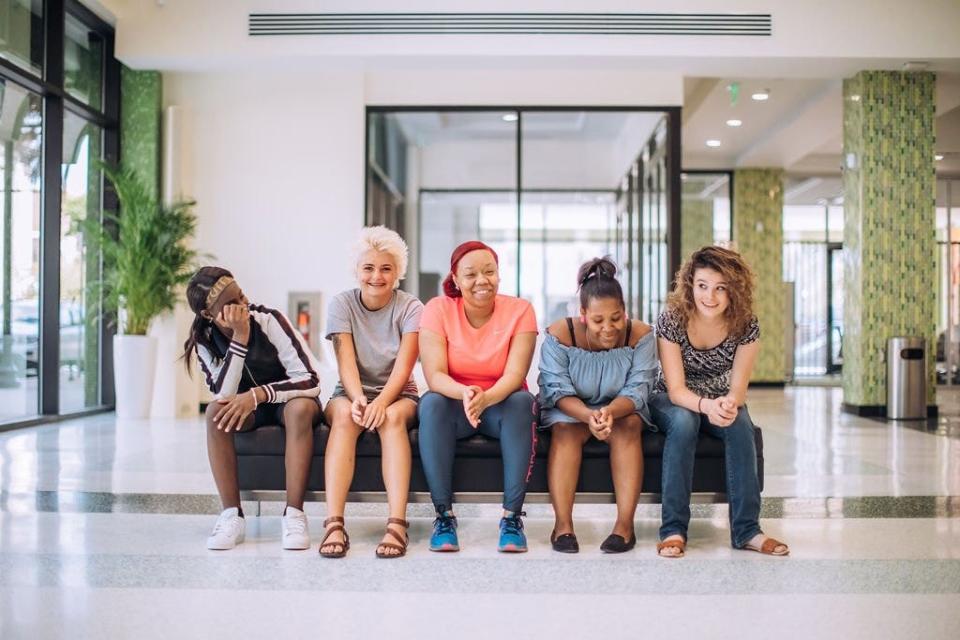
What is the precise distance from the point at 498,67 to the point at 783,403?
5.07 m

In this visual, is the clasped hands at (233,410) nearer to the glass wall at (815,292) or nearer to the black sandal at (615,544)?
the black sandal at (615,544)

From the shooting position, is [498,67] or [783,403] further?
[783,403]

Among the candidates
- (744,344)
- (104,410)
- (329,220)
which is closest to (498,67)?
(329,220)

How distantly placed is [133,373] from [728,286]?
5843 millimetres

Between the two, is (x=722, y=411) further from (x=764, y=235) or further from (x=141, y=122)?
(x=764, y=235)

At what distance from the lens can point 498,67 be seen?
315 inches

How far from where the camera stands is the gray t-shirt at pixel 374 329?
3.32 meters

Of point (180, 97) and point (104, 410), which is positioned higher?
point (180, 97)

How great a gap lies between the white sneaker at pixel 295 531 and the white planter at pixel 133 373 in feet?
16.5

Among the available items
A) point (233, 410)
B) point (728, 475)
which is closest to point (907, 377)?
point (728, 475)

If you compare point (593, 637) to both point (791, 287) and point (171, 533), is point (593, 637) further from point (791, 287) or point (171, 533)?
point (791, 287)

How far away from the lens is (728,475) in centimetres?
307

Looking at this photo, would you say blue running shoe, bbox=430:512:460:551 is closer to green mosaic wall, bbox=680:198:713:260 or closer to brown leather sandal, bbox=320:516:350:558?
brown leather sandal, bbox=320:516:350:558

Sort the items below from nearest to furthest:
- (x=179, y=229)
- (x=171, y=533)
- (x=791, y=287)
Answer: (x=171, y=533), (x=179, y=229), (x=791, y=287)
